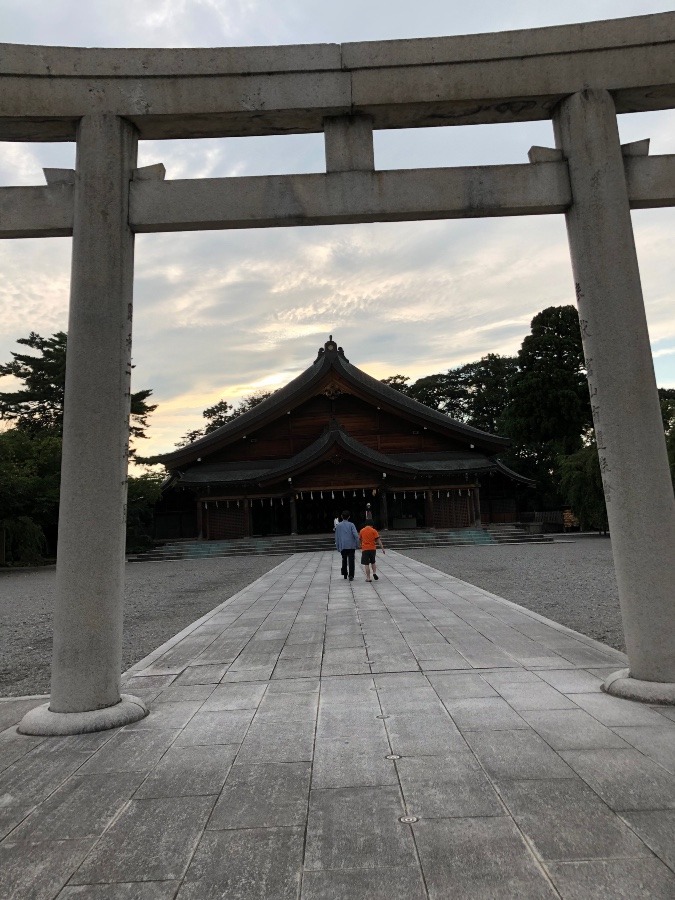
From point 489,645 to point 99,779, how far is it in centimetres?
400

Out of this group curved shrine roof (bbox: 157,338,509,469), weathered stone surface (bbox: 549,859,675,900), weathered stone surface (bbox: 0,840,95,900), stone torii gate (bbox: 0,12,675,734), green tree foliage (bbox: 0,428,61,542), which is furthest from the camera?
curved shrine roof (bbox: 157,338,509,469)

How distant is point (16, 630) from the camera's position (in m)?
8.93

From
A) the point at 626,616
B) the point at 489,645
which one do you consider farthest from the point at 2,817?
the point at 489,645

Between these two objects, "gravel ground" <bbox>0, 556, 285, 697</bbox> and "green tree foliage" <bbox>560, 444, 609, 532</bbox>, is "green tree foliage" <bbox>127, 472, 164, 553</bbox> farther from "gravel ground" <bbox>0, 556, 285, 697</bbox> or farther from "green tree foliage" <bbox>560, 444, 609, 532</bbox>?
"green tree foliage" <bbox>560, 444, 609, 532</bbox>

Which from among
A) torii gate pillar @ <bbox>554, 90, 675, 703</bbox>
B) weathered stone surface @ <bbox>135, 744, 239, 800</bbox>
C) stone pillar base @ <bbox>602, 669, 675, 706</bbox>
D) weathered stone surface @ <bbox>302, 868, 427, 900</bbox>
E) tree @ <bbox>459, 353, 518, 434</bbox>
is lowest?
weathered stone surface @ <bbox>302, 868, 427, 900</bbox>

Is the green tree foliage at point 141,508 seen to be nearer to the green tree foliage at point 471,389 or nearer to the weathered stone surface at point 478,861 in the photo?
the weathered stone surface at point 478,861

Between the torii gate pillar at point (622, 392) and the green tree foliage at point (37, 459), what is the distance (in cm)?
1935

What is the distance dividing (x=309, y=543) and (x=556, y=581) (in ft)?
47.5

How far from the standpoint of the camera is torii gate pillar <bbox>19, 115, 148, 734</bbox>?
3920 mm

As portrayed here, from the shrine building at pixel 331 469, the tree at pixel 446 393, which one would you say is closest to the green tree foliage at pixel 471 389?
the tree at pixel 446 393

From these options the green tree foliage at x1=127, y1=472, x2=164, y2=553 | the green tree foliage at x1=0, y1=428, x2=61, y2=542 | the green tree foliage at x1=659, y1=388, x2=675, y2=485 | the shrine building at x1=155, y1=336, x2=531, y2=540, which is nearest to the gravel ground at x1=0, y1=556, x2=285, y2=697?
the green tree foliage at x1=0, y1=428, x2=61, y2=542

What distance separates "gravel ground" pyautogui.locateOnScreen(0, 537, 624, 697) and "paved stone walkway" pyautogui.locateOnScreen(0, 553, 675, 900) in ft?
6.59

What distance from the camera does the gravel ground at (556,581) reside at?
297 inches

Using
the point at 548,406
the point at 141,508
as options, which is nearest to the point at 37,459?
the point at 141,508
